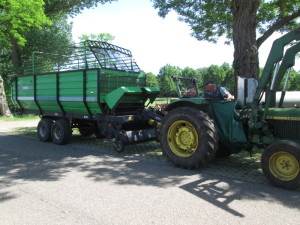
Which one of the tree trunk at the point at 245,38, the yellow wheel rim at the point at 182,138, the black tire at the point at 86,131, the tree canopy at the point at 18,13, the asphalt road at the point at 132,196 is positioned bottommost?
the asphalt road at the point at 132,196

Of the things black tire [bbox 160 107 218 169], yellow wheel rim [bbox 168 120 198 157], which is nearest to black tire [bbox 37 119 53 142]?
black tire [bbox 160 107 218 169]

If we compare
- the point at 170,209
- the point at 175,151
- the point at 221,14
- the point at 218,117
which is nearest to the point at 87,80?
the point at 175,151

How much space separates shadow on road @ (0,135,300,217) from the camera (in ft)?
13.4

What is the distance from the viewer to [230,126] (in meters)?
5.27

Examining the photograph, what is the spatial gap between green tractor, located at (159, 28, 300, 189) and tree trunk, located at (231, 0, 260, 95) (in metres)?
2.84

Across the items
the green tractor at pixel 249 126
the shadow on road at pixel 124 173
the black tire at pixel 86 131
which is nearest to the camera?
the shadow on road at pixel 124 173

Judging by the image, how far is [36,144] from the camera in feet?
28.1

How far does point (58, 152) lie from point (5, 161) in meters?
1.35

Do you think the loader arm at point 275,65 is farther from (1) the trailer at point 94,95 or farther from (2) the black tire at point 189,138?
(1) the trailer at point 94,95

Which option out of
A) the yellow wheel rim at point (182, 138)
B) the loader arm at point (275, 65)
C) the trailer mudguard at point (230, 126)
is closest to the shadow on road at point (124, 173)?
the yellow wheel rim at point (182, 138)

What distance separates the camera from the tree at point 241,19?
316 inches

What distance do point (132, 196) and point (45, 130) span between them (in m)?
5.86

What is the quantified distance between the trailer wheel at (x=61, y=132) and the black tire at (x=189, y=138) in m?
3.76

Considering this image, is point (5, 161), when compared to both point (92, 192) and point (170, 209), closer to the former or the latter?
point (92, 192)
